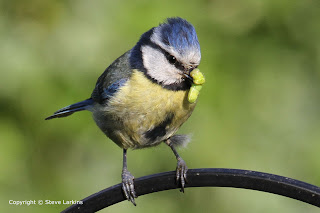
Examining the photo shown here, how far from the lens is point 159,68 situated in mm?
2498

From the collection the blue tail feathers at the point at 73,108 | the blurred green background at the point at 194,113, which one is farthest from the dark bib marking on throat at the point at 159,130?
the blue tail feathers at the point at 73,108

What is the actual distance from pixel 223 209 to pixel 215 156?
0.28 meters

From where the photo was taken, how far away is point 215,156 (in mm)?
2859

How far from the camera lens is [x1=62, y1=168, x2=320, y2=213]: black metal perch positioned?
1699 millimetres

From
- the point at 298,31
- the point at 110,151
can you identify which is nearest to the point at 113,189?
the point at 110,151

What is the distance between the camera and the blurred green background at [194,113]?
285 centimetres

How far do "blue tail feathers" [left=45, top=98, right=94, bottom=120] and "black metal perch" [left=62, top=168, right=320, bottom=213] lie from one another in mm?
807

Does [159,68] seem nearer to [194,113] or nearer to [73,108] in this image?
[194,113]

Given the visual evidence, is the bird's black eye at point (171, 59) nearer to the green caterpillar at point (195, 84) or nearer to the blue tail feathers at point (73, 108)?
the green caterpillar at point (195, 84)

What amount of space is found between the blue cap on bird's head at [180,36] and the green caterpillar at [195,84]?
9 cm

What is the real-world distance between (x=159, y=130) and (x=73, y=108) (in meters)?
0.51

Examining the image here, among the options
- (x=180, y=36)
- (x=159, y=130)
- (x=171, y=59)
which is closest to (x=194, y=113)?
(x=159, y=130)

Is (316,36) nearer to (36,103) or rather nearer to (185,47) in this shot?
(185,47)

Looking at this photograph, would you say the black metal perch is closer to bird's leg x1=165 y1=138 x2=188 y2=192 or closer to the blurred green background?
bird's leg x1=165 y1=138 x2=188 y2=192
